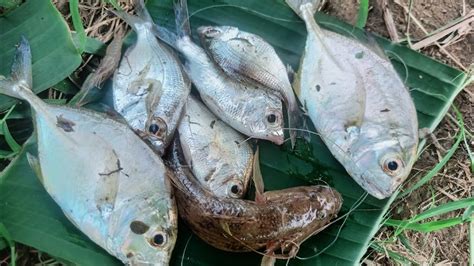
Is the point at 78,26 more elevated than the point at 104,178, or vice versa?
the point at 78,26

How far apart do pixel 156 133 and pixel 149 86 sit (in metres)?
0.22

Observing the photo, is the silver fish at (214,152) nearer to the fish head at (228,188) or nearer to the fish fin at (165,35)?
the fish head at (228,188)

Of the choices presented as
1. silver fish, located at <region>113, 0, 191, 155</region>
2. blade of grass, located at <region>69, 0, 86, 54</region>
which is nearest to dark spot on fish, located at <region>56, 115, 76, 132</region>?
silver fish, located at <region>113, 0, 191, 155</region>

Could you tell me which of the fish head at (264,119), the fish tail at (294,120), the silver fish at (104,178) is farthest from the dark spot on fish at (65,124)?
the fish tail at (294,120)

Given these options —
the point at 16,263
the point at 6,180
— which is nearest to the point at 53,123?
the point at 6,180

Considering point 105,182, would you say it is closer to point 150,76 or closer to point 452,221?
point 150,76

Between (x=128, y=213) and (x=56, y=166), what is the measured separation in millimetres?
371

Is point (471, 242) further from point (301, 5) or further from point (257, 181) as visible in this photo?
point (301, 5)

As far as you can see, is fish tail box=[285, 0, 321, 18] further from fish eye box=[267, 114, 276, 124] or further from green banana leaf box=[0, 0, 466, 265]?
fish eye box=[267, 114, 276, 124]

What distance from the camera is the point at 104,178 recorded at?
2.76 metres

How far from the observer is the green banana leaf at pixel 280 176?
Answer: 2904mm

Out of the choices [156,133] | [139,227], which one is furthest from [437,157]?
[139,227]

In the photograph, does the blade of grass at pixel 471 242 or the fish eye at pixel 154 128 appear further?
the blade of grass at pixel 471 242

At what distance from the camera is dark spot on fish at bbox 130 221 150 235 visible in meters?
2.68
